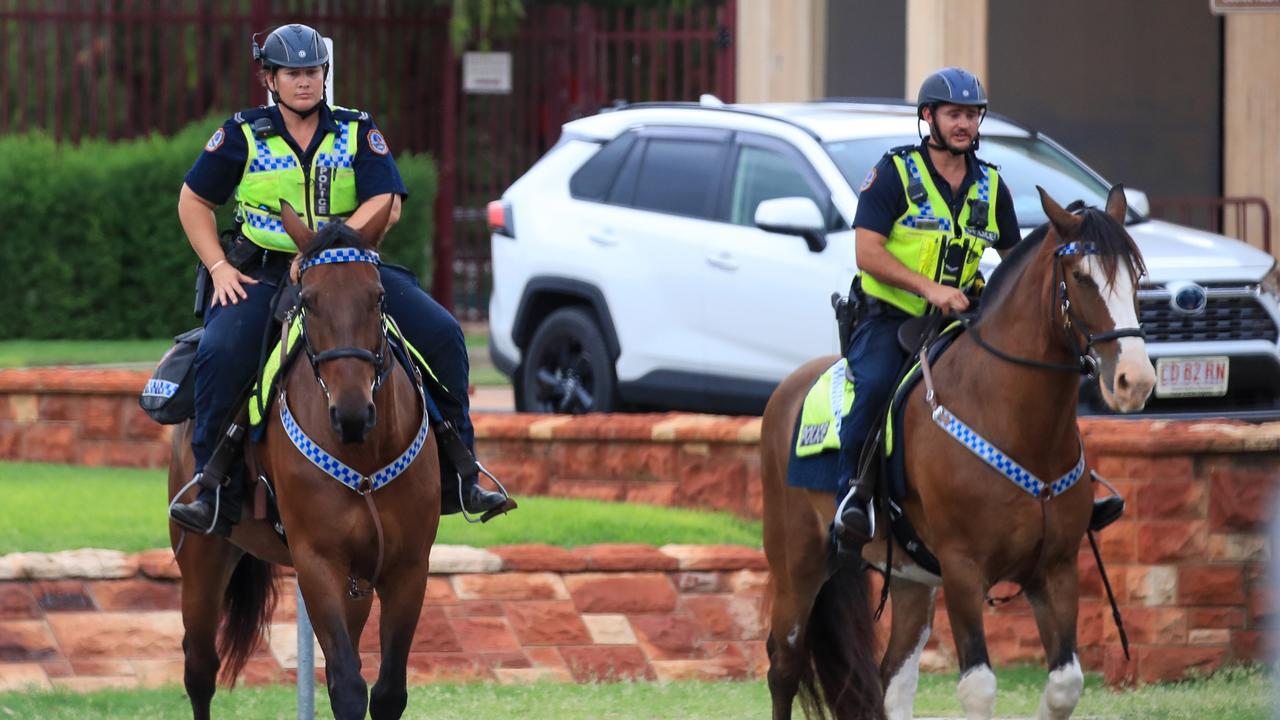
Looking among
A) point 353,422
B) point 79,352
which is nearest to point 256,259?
point 353,422

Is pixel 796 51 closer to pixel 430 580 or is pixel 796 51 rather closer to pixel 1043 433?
pixel 430 580

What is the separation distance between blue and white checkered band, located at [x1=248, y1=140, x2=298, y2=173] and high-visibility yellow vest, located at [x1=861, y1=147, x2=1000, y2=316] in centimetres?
219

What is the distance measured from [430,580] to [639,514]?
1744mm

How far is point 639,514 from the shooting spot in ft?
37.6

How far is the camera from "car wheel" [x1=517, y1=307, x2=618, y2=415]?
14.0 metres

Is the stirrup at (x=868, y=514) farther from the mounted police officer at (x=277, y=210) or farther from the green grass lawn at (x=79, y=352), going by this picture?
the green grass lawn at (x=79, y=352)

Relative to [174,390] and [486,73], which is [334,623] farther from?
[486,73]

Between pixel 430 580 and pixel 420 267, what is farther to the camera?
pixel 420 267

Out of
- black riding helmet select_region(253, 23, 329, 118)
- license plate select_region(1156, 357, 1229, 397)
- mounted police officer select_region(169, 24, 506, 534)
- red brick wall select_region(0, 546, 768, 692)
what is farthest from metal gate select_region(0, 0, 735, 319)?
black riding helmet select_region(253, 23, 329, 118)

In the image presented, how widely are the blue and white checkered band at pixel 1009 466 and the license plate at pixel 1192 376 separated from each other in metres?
4.40

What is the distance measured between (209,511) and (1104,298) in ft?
10.6

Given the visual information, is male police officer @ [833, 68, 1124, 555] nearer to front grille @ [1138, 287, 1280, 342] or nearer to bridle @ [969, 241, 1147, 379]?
bridle @ [969, 241, 1147, 379]

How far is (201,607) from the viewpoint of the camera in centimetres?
859

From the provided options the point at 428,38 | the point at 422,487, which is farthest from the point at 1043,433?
the point at 428,38
